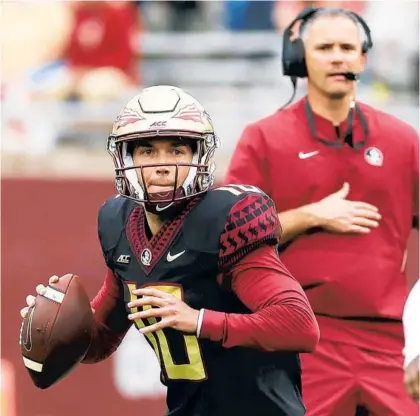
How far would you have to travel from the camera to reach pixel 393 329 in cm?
411

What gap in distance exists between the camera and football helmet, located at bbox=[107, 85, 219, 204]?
3215 mm

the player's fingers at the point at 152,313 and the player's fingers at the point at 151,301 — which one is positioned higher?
the player's fingers at the point at 151,301

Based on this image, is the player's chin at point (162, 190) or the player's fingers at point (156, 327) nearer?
the player's fingers at point (156, 327)

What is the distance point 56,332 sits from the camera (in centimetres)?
330

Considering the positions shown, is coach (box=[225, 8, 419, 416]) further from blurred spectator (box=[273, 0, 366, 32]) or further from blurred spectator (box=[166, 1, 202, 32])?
blurred spectator (box=[166, 1, 202, 32])

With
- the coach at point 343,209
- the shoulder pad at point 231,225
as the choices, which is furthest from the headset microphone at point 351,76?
the shoulder pad at point 231,225

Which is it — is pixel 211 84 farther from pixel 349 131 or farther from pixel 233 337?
pixel 233 337

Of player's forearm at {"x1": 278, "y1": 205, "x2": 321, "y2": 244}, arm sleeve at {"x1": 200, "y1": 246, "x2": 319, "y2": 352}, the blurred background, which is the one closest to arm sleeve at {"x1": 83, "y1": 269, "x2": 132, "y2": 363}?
arm sleeve at {"x1": 200, "y1": 246, "x2": 319, "y2": 352}

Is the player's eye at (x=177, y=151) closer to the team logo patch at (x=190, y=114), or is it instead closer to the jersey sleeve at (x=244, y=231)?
the team logo patch at (x=190, y=114)

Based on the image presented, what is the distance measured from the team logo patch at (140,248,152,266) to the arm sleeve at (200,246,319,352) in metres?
0.25

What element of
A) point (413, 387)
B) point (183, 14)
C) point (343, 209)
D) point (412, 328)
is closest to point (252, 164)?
point (343, 209)

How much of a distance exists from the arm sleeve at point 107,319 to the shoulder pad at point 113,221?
0.13 metres

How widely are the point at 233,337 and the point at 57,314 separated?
0.52 m

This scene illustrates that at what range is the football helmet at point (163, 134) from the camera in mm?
3215
